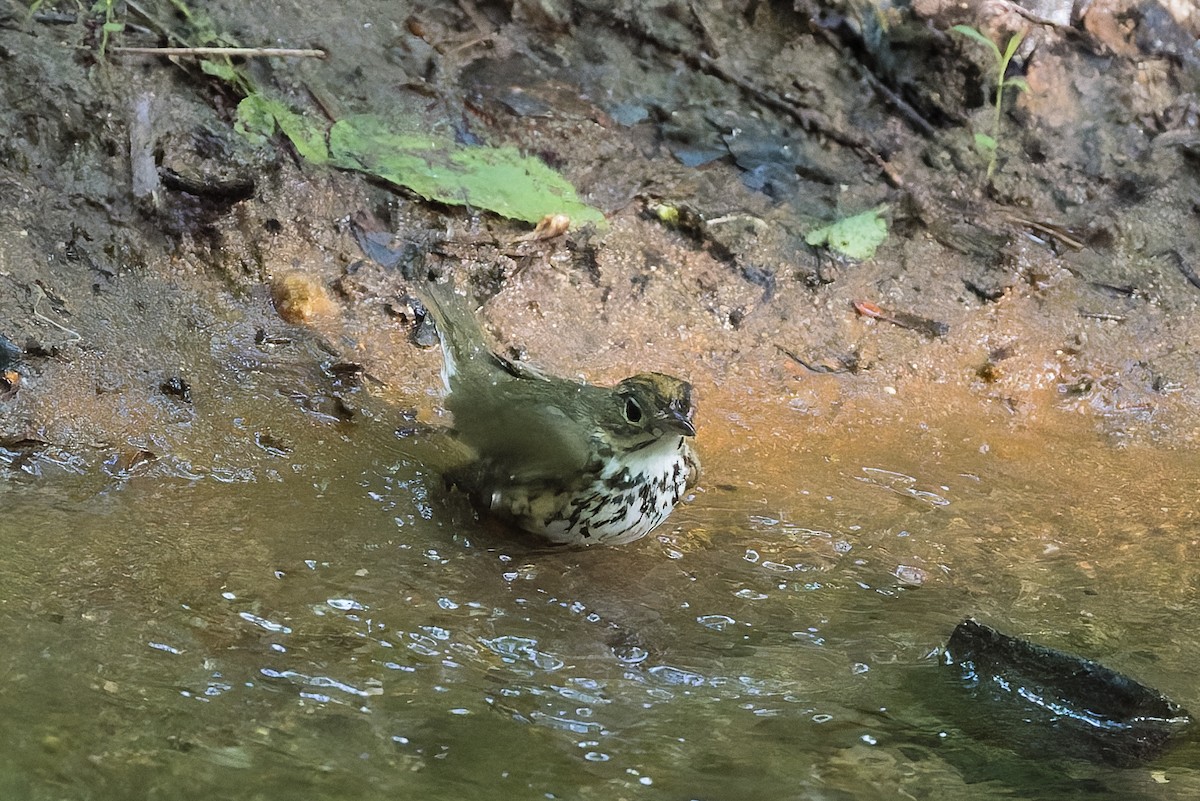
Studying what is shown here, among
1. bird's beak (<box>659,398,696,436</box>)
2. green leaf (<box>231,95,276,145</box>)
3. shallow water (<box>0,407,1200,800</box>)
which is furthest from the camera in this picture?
green leaf (<box>231,95,276,145</box>)

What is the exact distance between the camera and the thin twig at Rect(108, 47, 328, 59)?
4.37 metres

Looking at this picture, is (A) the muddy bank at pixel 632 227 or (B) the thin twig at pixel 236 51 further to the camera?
(B) the thin twig at pixel 236 51

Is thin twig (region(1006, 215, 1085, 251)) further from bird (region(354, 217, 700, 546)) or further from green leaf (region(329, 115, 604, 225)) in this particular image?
bird (region(354, 217, 700, 546))

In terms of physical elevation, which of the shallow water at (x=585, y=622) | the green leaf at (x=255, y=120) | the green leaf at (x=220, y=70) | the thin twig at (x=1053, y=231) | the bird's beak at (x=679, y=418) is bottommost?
the shallow water at (x=585, y=622)

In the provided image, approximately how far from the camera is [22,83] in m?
4.10

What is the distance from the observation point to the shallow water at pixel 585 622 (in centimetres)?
181

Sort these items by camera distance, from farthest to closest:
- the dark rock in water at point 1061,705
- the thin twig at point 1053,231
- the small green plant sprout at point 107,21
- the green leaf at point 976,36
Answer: the green leaf at point 976,36
the thin twig at point 1053,231
the small green plant sprout at point 107,21
the dark rock in water at point 1061,705

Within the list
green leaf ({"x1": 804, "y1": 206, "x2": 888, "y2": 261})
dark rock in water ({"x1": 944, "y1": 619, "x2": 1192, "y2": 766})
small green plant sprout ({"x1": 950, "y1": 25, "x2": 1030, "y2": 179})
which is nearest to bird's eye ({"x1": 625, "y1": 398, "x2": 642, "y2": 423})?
dark rock in water ({"x1": 944, "y1": 619, "x2": 1192, "y2": 766})

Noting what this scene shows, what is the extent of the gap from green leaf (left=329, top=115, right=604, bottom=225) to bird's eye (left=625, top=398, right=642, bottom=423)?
1611 millimetres

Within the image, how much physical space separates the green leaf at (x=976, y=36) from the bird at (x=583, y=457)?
311cm

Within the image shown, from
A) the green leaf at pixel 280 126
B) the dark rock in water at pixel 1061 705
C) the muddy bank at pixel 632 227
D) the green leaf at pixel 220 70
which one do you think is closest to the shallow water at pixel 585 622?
the dark rock in water at pixel 1061 705

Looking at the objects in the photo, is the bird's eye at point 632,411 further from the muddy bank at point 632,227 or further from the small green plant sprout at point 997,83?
the small green plant sprout at point 997,83

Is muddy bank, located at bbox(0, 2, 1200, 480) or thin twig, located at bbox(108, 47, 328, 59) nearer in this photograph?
muddy bank, located at bbox(0, 2, 1200, 480)

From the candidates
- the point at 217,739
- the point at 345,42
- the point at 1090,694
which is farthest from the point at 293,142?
the point at 1090,694
